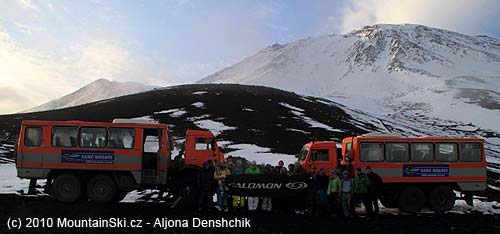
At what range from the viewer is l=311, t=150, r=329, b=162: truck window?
24.8 m

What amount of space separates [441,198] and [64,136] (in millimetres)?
17440

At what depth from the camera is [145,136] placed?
21016 mm

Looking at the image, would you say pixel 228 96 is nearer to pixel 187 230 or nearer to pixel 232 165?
pixel 232 165

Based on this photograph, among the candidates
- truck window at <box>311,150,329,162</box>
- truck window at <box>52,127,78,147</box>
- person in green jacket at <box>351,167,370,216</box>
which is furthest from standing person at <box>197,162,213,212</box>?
truck window at <box>311,150,329,162</box>

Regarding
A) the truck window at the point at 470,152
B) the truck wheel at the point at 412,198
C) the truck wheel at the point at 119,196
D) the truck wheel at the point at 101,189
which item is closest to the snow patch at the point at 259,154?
the truck wheel at the point at 412,198

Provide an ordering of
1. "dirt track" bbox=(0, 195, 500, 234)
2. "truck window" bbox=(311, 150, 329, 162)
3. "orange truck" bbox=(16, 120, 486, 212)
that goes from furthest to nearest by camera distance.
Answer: "truck window" bbox=(311, 150, 329, 162), "orange truck" bbox=(16, 120, 486, 212), "dirt track" bbox=(0, 195, 500, 234)

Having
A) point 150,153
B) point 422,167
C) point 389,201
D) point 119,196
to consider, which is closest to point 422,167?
point 422,167

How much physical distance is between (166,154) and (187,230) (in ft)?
25.8

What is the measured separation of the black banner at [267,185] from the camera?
18.6m

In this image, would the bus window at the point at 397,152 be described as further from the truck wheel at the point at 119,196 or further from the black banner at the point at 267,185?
the truck wheel at the point at 119,196

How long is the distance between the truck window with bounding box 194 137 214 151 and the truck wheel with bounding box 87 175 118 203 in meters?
5.31

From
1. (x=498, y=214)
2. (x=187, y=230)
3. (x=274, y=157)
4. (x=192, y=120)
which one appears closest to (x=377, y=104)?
(x=192, y=120)

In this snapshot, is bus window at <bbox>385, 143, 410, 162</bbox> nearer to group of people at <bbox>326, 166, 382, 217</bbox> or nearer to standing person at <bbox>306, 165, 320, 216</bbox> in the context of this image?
group of people at <bbox>326, 166, 382, 217</bbox>

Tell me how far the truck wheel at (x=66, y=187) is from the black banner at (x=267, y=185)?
6781 mm
